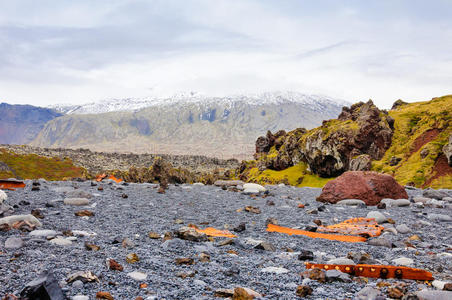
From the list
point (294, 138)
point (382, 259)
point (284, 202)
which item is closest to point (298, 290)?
point (382, 259)

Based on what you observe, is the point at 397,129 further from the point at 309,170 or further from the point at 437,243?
the point at 437,243

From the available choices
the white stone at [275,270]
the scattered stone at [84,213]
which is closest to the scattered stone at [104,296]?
the white stone at [275,270]

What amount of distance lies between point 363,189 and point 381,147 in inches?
1232

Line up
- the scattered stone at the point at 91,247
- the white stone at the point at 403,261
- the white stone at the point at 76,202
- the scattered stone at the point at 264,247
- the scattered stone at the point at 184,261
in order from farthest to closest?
the white stone at the point at 76,202 < the scattered stone at the point at 264,247 < the white stone at the point at 403,261 < the scattered stone at the point at 91,247 < the scattered stone at the point at 184,261

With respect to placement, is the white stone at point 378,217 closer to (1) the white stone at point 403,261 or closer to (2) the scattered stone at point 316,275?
(1) the white stone at point 403,261

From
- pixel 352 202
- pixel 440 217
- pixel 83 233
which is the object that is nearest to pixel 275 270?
pixel 83 233

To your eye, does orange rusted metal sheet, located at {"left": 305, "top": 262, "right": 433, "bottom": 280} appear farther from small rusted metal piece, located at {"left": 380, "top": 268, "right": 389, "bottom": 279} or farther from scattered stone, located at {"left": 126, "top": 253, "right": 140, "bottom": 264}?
scattered stone, located at {"left": 126, "top": 253, "right": 140, "bottom": 264}

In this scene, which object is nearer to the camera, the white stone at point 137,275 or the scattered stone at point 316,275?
the white stone at point 137,275

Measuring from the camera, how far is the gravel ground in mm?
4355

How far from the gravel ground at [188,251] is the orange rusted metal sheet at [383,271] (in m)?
0.15

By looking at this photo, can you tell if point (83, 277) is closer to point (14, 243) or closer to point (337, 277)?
point (14, 243)

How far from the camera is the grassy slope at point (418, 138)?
32125 mm

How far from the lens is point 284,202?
15062 millimetres

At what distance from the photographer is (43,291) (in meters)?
3.59
